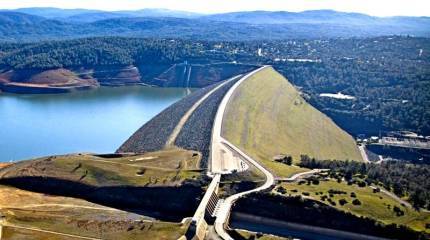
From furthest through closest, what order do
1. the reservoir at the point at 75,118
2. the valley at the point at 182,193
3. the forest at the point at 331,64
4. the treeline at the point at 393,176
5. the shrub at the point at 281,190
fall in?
the forest at the point at 331,64, the reservoir at the point at 75,118, the treeline at the point at 393,176, the shrub at the point at 281,190, the valley at the point at 182,193

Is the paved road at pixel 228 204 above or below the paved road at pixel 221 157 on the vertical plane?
below

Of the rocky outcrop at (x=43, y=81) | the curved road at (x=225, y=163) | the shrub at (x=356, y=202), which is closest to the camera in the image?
the curved road at (x=225, y=163)

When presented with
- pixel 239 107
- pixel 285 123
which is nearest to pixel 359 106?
pixel 285 123

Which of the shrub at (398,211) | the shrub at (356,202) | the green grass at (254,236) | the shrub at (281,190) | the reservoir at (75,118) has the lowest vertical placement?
the reservoir at (75,118)

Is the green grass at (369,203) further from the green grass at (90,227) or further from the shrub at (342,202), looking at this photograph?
the green grass at (90,227)

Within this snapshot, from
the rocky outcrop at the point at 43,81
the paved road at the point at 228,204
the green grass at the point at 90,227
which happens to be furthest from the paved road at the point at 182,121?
the rocky outcrop at the point at 43,81

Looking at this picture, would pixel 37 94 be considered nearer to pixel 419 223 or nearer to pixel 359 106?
pixel 359 106

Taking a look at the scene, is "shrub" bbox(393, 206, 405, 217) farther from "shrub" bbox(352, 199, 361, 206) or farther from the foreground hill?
the foreground hill

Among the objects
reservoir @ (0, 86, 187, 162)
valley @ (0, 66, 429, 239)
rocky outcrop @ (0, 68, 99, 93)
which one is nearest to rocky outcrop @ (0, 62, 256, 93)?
rocky outcrop @ (0, 68, 99, 93)

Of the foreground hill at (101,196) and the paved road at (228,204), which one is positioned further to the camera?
the paved road at (228,204)
